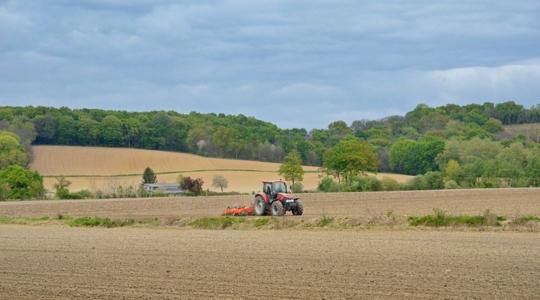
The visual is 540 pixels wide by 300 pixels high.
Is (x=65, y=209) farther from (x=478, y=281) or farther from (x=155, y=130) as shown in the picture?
(x=155, y=130)

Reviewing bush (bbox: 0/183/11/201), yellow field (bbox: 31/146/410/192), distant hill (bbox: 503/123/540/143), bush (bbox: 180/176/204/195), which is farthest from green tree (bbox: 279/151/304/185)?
distant hill (bbox: 503/123/540/143)

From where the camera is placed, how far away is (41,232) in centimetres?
4053

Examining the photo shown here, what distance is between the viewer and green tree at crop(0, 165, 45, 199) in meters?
91.2

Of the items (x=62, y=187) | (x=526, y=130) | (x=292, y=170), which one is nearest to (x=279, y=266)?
(x=62, y=187)

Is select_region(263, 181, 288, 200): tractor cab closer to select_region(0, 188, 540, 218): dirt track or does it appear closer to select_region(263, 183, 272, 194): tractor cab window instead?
select_region(263, 183, 272, 194): tractor cab window

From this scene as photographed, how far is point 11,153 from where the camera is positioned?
109m

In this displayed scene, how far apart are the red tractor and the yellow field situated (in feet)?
189

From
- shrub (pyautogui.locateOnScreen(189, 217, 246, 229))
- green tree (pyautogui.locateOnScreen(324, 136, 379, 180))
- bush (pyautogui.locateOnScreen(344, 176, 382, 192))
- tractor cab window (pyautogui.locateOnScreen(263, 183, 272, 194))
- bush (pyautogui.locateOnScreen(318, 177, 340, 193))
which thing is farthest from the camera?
green tree (pyautogui.locateOnScreen(324, 136, 379, 180))

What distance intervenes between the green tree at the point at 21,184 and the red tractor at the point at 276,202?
52122mm

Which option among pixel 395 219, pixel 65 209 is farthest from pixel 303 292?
pixel 65 209

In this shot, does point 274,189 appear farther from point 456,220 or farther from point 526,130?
point 526,130

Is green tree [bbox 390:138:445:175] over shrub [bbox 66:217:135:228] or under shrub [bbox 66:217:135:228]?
over

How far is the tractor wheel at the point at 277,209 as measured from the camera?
142 ft

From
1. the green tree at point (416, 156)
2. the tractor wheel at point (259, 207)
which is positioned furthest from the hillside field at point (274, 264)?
the green tree at point (416, 156)
